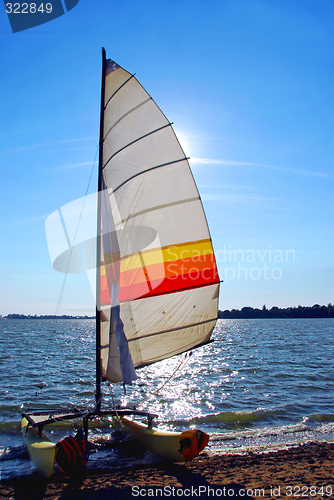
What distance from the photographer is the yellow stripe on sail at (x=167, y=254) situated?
7195 mm

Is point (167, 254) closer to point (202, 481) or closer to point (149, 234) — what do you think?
point (149, 234)

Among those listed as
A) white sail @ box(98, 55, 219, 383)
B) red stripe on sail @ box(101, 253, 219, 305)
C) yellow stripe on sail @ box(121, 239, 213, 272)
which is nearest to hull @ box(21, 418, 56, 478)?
white sail @ box(98, 55, 219, 383)

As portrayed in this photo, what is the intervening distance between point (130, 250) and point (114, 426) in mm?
5867

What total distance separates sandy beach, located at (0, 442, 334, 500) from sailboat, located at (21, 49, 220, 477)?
0.89m

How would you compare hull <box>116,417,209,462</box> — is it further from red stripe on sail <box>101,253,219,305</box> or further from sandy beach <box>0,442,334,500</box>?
red stripe on sail <box>101,253,219,305</box>

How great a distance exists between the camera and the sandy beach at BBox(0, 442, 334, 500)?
17.4 feet

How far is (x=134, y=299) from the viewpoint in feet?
23.5

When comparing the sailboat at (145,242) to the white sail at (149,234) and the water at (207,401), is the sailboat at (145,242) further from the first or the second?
the water at (207,401)

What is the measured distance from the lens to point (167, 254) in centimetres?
730

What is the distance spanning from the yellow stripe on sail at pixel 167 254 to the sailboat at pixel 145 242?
2 cm

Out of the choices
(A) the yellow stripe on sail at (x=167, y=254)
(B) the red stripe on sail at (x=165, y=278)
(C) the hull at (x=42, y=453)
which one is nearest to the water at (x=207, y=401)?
(C) the hull at (x=42, y=453)

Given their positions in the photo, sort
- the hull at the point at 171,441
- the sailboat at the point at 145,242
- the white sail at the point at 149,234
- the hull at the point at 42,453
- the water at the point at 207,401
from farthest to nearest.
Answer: the water at the point at 207,401 → the white sail at the point at 149,234 → the sailboat at the point at 145,242 → the hull at the point at 171,441 → the hull at the point at 42,453

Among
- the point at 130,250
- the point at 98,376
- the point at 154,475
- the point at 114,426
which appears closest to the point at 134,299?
the point at 130,250

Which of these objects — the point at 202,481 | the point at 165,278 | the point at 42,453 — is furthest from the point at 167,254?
the point at 42,453
